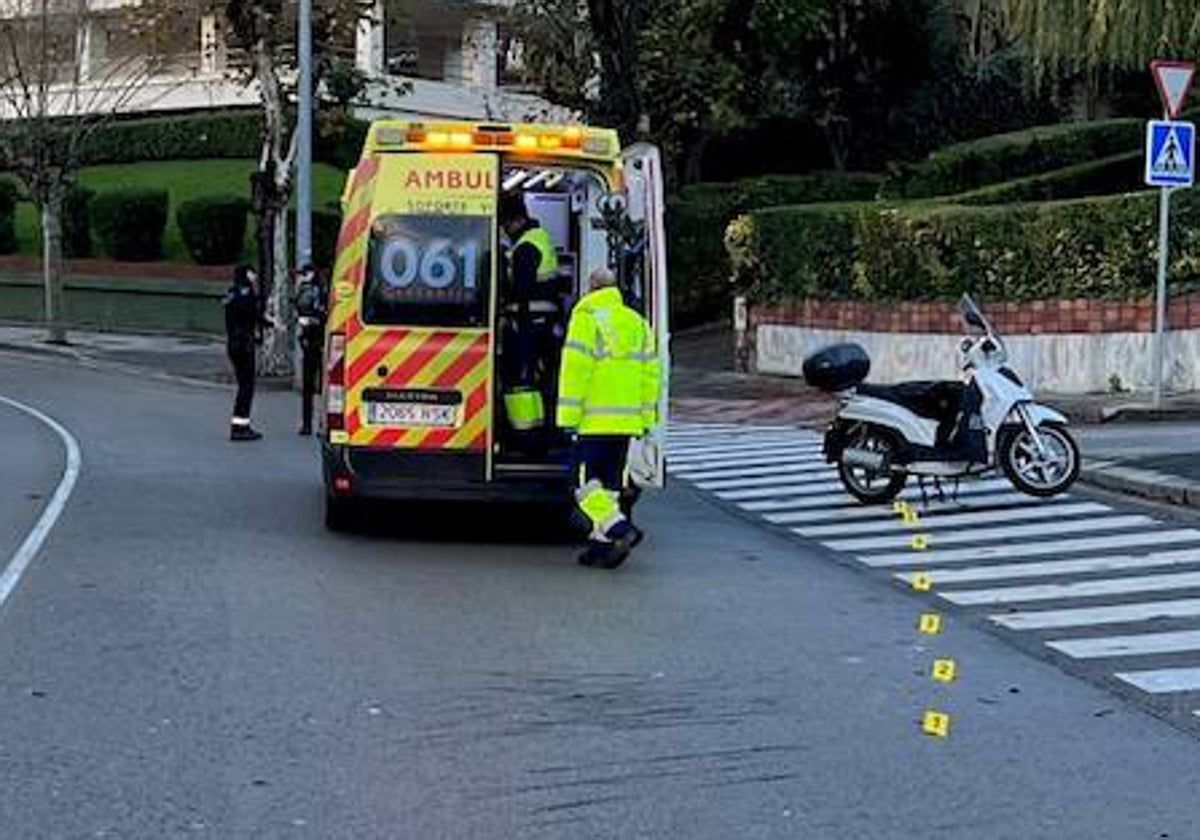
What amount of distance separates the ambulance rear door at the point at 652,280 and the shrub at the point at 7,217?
124 ft

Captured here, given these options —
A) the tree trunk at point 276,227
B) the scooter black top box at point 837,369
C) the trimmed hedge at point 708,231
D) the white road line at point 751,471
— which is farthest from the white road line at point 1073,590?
the trimmed hedge at point 708,231

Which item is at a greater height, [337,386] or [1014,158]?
[1014,158]

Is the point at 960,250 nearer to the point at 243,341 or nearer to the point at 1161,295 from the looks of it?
the point at 1161,295

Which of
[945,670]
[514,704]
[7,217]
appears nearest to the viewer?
[514,704]

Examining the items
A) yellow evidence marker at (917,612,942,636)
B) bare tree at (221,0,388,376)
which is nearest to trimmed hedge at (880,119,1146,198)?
bare tree at (221,0,388,376)

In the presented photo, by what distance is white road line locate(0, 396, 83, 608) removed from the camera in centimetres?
996

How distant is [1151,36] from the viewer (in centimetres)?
2481

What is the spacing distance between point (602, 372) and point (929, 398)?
3.99m

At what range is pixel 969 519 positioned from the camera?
44.3ft

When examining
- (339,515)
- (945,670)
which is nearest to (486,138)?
(339,515)

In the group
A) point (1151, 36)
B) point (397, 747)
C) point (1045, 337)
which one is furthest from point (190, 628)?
point (1151, 36)

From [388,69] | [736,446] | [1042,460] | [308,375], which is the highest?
[388,69]

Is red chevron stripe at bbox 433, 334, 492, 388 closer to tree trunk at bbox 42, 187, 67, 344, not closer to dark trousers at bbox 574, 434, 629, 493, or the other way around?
dark trousers at bbox 574, 434, 629, 493

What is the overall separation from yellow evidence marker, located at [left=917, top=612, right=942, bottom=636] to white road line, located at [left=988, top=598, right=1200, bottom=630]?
0.98ft
